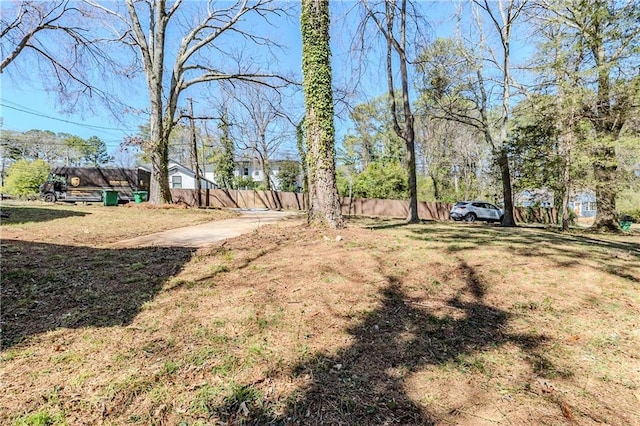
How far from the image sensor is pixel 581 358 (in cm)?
236

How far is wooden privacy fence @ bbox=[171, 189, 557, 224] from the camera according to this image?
81.6ft

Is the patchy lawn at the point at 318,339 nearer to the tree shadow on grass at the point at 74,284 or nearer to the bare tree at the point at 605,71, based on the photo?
the tree shadow on grass at the point at 74,284

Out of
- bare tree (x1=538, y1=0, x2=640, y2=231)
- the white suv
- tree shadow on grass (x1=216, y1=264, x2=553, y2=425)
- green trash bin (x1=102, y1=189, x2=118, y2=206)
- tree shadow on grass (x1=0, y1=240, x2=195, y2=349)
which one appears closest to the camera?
tree shadow on grass (x1=216, y1=264, x2=553, y2=425)

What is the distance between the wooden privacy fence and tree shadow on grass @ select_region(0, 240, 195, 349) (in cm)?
2036

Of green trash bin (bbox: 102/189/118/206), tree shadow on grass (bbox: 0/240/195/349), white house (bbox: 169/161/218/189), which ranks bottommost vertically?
tree shadow on grass (bbox: 0/240/195/349)

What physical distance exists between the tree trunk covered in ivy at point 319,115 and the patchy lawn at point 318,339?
4.55ft

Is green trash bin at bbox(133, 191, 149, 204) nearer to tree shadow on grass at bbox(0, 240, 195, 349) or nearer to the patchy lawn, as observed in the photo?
tree shadow on grass at bbox(0, 240, 195, 349)

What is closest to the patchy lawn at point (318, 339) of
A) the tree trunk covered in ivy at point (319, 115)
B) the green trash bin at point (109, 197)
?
the tree trunk covered in ivy at point (319, 115)

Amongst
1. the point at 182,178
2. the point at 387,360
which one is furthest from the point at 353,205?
the point at 387,360

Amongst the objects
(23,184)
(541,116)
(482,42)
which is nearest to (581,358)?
(541,116)

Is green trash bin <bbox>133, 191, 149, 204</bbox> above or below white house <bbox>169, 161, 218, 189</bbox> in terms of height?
below

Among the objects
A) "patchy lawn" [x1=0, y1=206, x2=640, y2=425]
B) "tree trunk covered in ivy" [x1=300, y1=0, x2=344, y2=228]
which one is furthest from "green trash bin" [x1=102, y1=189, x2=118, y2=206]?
"tree trunk covered in ivy" [x1=300, y1=0, x2=344, y2=228]

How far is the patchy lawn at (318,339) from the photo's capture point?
1809 millimetres

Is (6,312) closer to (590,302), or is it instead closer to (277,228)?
(277,228)
